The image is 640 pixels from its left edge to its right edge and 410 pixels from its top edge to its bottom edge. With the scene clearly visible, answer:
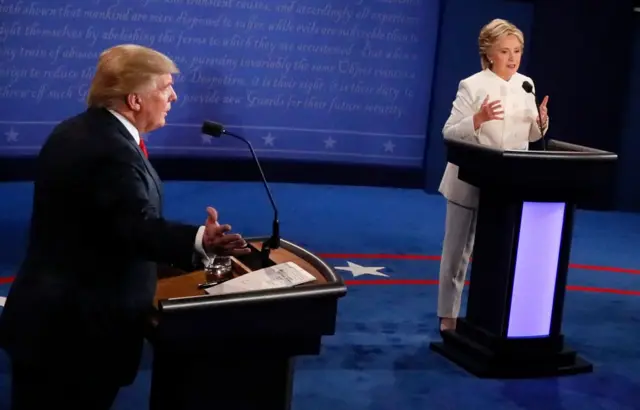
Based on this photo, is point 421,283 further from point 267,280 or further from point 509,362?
point 267,280

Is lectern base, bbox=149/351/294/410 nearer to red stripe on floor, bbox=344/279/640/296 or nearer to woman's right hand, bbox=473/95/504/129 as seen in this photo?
woman's right hand, bbox=473/95/504/129

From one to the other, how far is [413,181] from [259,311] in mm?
6533

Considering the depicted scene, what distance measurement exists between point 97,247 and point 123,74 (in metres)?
0.43

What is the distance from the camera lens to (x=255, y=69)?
812 centimetres

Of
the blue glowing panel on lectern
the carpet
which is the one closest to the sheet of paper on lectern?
the carpet

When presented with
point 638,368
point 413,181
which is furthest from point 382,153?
point 638,368

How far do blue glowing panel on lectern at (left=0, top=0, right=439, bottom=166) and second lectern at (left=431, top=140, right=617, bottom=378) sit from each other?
435 cm

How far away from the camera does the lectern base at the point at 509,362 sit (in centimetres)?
400

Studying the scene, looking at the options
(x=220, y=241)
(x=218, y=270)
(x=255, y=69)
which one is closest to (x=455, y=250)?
(x=218, y=270)

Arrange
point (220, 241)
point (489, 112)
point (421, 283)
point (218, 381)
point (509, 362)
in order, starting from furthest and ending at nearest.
A: point (421, 283) < point (509, 362) < point (489, 112) < point (218, 381) < point (220, 241)

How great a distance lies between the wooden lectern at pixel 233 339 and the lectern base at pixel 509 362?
1.72 m

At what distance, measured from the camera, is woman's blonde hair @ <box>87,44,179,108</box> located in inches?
87.7

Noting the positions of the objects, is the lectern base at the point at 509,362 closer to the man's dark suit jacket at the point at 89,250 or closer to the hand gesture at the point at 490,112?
the hand gesture at the point at 490,112

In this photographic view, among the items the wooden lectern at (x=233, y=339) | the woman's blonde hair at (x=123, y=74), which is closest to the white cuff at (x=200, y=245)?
the wooden lectern at (x=233, y=339)
